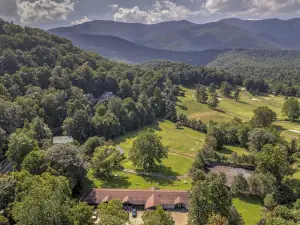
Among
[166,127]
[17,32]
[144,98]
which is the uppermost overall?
[17,32]

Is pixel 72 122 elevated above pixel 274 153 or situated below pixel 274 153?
below

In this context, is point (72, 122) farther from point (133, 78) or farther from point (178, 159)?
point (133, 78)

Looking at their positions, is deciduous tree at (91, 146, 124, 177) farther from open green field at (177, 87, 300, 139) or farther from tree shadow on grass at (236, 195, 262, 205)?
open green field at (177, 87, 300, 139)

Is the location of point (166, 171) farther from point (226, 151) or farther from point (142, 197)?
point (226, 151)

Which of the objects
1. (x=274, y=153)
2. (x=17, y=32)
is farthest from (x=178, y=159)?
(x=17, y=32)

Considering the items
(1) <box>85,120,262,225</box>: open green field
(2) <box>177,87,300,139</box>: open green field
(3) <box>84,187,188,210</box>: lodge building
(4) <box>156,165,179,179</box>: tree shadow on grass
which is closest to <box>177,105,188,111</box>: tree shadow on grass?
(2) <box>177,87,300,139</box>: open green field

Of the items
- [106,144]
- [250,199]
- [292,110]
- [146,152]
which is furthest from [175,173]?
[292,110]
